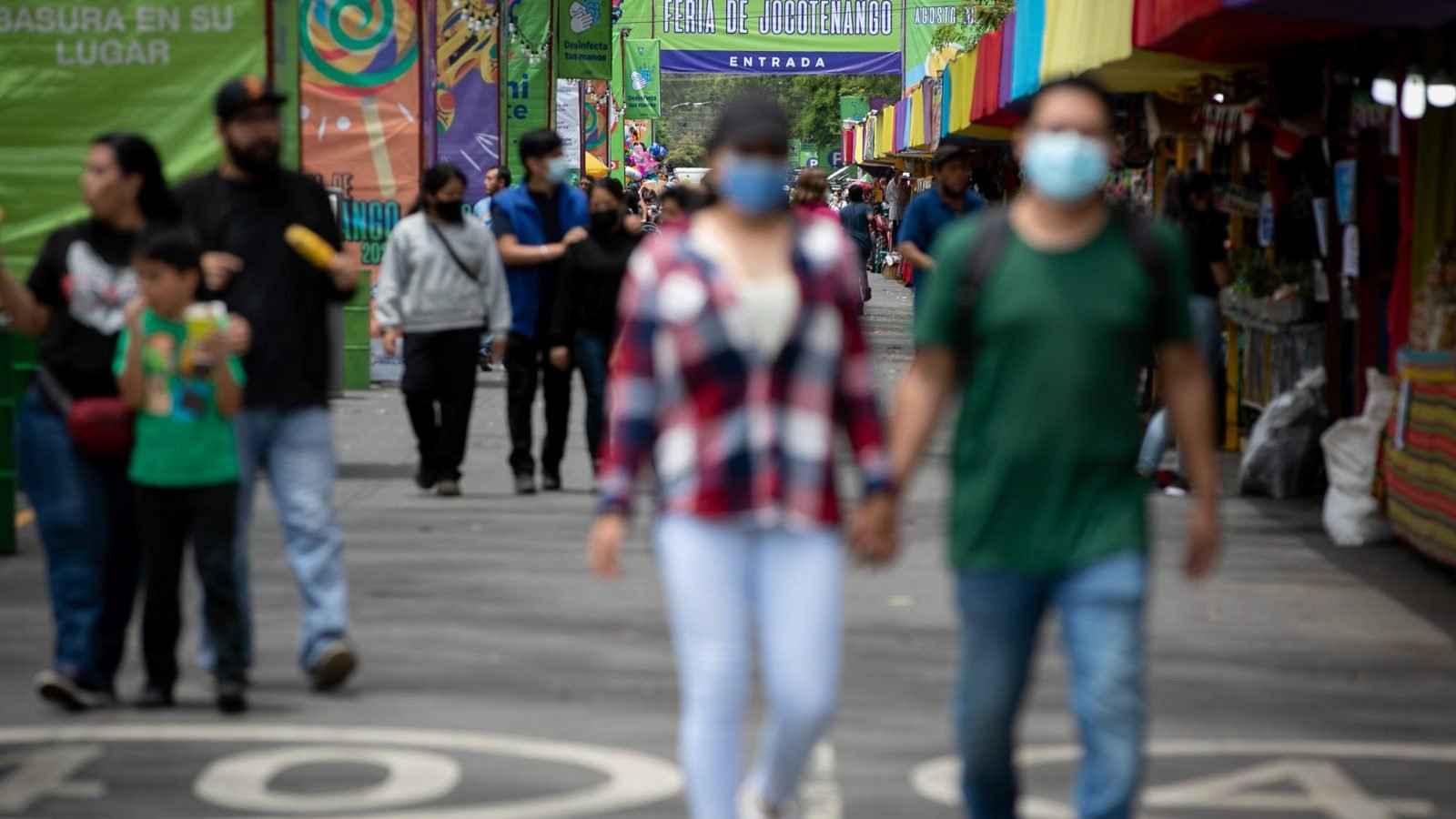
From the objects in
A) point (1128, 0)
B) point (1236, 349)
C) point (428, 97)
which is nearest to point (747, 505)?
point (1128, 0)

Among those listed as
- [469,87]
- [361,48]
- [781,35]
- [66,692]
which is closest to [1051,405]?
[66,692]

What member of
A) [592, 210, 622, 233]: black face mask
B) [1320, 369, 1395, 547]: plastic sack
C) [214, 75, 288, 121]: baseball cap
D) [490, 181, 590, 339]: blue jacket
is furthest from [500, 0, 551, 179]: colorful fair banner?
[214, 75, 288, 121]: baseball cap

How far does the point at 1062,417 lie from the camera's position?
495cm

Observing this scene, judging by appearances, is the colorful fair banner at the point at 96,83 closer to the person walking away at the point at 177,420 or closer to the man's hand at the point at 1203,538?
the person walking away at the point at 177,420

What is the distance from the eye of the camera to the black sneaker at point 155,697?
7445mm

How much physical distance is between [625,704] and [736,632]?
255 centimetres

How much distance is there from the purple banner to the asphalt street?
5047 centimetres

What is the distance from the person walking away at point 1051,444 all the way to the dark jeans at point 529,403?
841 cm

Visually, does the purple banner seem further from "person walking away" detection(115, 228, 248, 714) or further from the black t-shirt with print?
"person walking away" detection(115, 228, 248, 714)

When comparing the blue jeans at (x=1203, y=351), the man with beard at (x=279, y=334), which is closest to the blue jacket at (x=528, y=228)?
the blue jeans at (x=1203, y=351)

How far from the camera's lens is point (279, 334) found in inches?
300

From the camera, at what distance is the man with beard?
756 centimetres

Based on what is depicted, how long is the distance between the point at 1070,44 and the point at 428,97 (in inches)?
263

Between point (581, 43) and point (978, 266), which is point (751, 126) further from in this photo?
point (581, 43)
